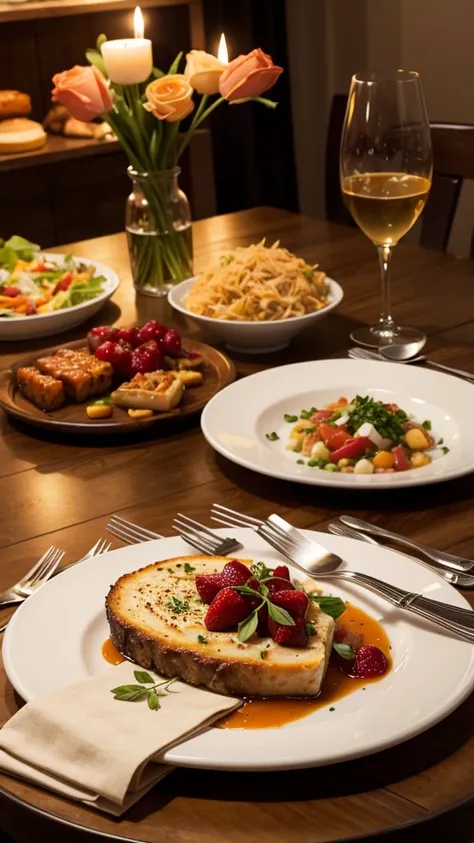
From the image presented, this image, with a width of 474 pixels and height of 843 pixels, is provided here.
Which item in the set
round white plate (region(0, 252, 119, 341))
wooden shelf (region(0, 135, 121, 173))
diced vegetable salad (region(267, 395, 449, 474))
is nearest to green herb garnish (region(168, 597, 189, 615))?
diced vegetable salad (region(267, 395, 449, 474))

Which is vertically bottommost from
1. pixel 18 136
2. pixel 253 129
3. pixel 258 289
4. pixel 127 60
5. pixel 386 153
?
pixel 253 129

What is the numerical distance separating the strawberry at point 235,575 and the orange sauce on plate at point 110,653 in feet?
0.36

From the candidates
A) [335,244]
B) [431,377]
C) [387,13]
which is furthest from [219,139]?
[431,377]

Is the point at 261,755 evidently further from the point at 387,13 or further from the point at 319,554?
the point at 387,13

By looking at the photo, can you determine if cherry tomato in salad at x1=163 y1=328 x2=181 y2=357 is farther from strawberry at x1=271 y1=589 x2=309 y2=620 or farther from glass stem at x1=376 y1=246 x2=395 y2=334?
strawberry at x1=271 y1=589 x2=309 y2=620

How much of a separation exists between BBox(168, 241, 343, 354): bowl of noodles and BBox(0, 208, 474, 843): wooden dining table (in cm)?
4

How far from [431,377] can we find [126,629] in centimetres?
75

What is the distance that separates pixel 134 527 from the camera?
3.86 ft

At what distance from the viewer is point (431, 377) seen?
1.50 meters

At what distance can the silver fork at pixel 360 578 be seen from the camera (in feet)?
2.95

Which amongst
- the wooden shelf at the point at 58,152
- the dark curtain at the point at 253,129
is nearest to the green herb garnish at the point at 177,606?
the wooden shelf at the point at 58,152

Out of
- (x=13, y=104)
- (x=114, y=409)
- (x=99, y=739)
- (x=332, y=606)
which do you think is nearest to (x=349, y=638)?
(x=332, y=606)

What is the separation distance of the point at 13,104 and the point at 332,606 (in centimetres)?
323

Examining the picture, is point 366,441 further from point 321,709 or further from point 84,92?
point 84,92
